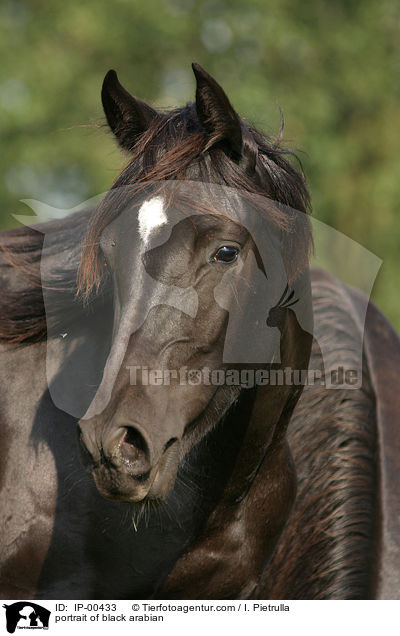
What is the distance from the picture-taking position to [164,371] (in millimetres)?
2279

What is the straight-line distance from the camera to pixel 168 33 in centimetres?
1273

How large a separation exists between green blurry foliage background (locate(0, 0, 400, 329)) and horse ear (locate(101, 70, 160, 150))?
9014mm

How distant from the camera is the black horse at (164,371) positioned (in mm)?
2268

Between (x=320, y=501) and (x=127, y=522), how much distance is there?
3.76 feet

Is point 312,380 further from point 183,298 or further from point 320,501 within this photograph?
point 183,298

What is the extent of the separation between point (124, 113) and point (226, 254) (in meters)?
0.66

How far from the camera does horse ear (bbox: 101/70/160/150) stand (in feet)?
8.59
